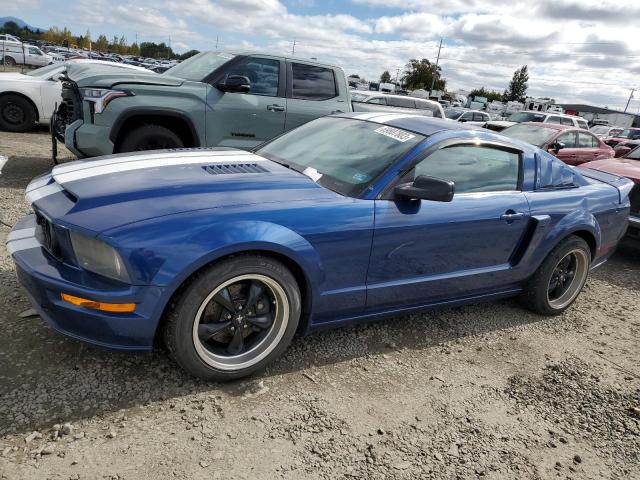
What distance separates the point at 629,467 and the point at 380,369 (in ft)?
4.50

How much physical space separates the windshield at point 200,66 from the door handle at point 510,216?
4184mm

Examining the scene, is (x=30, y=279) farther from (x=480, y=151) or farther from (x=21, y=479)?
(x=480, y=151)

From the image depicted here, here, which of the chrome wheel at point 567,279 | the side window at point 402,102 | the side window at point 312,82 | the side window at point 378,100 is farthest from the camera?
the side window at point 378,100

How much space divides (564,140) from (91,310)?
35.2ft

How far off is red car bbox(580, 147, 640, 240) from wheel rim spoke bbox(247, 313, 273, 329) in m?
4.90

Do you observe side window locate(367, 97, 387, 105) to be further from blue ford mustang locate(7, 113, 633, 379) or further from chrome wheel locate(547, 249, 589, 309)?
chrome wheel locate(547, 249, 589, 309)

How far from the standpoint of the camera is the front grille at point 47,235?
2.46m

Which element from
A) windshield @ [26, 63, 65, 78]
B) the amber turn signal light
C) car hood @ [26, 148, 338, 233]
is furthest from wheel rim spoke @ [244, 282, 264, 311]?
windshield @ [26, 63, 65, 78]

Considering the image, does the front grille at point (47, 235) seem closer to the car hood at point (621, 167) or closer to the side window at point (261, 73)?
the side window at point (261, 73)

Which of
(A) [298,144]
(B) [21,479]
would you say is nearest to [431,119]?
(A) [298,144]

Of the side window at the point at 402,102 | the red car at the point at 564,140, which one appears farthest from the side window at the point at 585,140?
the side window at the point at 402,102

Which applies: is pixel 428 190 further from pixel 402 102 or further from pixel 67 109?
pixel 402 102

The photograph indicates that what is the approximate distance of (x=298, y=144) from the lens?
364 centimetres

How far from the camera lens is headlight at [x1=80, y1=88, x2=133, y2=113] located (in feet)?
17.7
